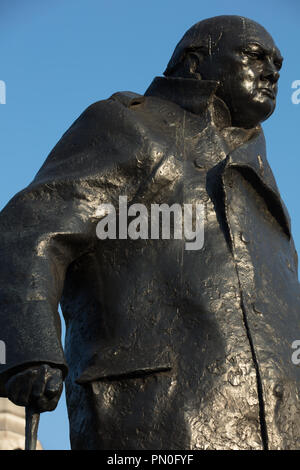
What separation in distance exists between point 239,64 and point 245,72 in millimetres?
67

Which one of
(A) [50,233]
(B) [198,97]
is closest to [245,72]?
(B) [198,97]

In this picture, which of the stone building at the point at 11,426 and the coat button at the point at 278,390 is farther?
the stone building at the point at 11,426

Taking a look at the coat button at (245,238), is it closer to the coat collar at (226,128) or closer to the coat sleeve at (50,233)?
the coat collar at (226,128)

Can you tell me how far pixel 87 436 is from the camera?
5316 millimetres

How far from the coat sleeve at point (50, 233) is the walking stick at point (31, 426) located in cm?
22

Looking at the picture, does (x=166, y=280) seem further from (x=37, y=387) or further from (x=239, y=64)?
(x=239, y=64)

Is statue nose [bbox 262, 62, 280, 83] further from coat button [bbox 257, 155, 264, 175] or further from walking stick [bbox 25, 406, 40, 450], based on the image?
walking stick [bbox 25, 406, 40, 450]

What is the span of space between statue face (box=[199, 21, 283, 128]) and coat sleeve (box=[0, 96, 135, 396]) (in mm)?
690

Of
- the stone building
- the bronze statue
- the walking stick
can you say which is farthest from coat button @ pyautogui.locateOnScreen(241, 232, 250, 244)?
the stone building

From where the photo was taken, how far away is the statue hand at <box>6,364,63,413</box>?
492 centimetres

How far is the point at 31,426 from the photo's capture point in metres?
4.98

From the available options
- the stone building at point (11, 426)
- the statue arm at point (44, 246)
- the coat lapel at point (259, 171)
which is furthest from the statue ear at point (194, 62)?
the stone building at point (11, 426)

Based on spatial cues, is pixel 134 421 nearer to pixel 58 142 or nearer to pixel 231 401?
pixel 231 401

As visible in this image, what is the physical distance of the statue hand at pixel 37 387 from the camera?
16.1 feet
